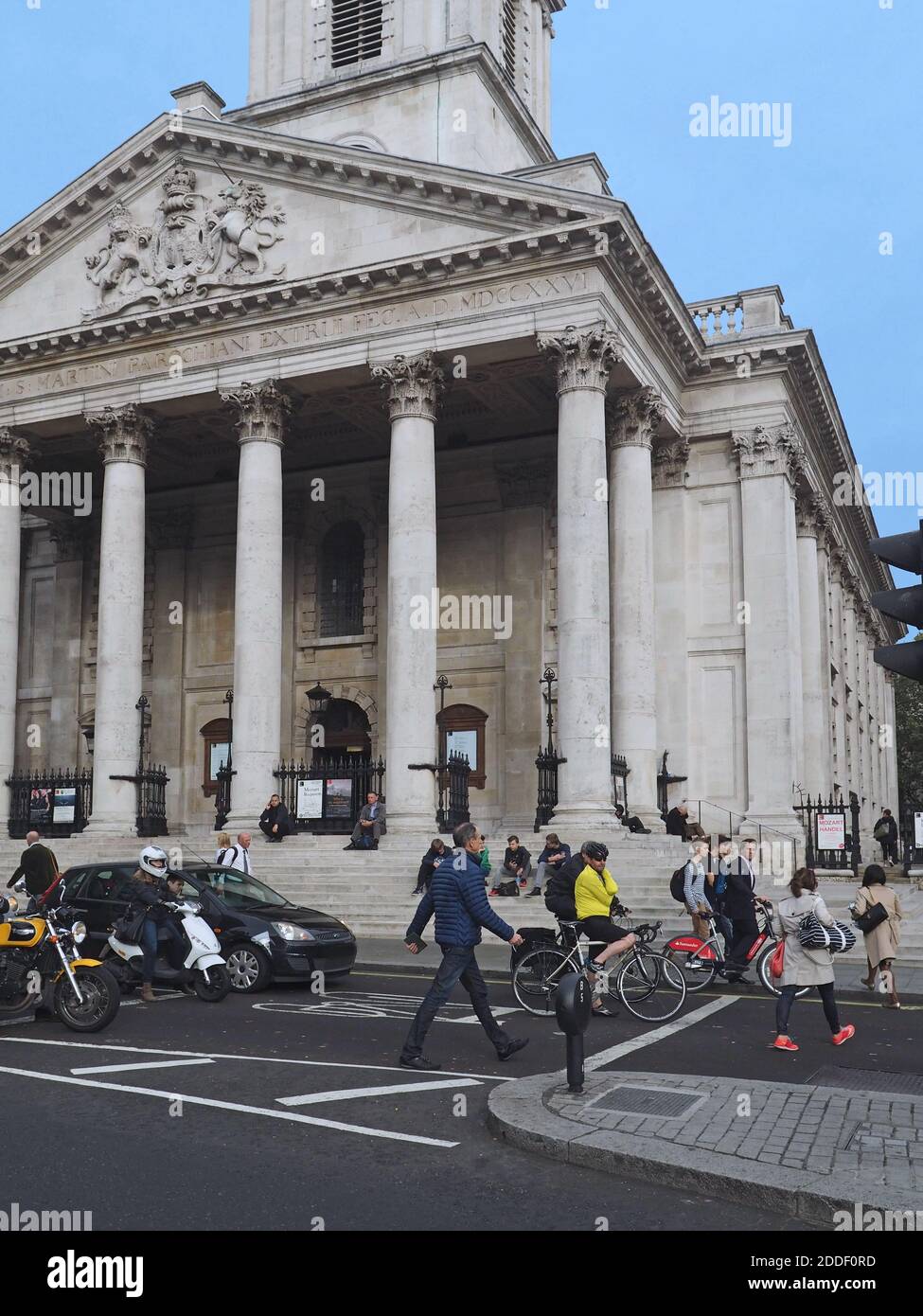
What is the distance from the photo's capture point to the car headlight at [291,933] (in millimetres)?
15484

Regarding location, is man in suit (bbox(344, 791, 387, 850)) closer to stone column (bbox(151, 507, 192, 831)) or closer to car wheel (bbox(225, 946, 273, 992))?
car wheel (bbox(225, 946, 273, 992))

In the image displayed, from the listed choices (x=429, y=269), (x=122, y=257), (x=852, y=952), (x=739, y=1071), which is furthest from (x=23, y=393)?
(x=739, y=1071)

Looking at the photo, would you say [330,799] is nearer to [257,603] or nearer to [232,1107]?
[257,603]

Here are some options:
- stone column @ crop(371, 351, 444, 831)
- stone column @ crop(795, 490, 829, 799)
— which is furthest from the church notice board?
stone column @ crop(371, 351, 444, 831)

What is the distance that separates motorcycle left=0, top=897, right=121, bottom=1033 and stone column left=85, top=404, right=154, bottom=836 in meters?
16.7

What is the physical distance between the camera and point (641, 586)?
2830 cm

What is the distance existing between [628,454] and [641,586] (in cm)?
309

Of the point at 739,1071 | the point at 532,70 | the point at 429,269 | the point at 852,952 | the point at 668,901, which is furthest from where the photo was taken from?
the point at 532,70

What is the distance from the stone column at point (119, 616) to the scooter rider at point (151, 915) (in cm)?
1465

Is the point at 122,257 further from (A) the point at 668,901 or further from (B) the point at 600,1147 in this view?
(B) the point at 600,1147

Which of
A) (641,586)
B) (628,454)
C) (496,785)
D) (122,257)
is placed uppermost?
(122,257)

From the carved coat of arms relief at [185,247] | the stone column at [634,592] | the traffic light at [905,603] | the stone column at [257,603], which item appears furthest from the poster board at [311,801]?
the traffic light at [905,603]

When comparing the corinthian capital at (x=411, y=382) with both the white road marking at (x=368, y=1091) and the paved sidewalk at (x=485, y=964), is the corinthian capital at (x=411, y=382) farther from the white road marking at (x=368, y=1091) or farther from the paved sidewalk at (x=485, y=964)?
the white road marking at (x=368, y=1091)

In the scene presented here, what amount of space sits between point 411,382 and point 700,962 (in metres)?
15.8
